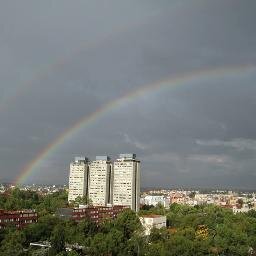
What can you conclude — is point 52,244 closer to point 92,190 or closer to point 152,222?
point 152,222

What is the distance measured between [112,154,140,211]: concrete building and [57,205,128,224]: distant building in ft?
22.5

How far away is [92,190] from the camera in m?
56.7

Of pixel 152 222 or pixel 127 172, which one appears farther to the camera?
pixel 127 172

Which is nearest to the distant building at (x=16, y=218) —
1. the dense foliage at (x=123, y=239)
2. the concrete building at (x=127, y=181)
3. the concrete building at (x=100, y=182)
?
the dense foliage at (x=123, y=239)

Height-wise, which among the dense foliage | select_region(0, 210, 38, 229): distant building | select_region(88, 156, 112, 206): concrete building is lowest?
the dense foliage

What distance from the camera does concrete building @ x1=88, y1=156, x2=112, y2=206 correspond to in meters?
55.6

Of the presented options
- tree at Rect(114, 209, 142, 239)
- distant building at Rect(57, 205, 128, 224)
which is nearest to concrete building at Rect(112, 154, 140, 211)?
distant building at Rect(57, 205, 128, 224)

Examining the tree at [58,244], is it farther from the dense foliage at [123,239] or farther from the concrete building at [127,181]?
the concrete building at [127,181]

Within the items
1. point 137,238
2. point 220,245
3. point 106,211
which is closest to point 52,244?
point 137,238

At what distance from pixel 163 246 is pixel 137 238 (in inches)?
98.1

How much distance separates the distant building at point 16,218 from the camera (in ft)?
102

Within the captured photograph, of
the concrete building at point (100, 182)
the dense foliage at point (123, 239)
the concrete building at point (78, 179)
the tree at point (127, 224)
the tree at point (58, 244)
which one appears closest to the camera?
the tree at point (58, 244)

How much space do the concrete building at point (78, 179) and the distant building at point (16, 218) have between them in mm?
23721

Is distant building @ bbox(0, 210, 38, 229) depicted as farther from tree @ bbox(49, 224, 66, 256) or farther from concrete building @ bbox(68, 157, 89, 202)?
concrete building @ bbox(68, 157, 89, 202)
